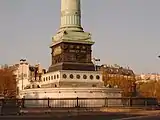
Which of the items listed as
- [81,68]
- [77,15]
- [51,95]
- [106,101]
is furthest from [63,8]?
[106,101]

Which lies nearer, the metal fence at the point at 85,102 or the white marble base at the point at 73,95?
the metal fence at the point at 85,102

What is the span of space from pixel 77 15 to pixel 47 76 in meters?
9.71

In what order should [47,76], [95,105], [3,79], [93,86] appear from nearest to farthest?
[95,105]
[93,86]
[47,76]
[3,79]

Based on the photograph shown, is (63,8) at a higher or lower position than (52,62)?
higher

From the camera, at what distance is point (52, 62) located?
52250 millimetres

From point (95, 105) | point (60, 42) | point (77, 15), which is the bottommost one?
point (95, 105)

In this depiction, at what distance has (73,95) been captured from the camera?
4350 centimetres

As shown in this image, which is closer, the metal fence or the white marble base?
the metal fence

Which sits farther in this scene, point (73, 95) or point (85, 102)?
point (73, 95)

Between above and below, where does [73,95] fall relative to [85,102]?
above

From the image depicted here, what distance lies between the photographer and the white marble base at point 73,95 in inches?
1569

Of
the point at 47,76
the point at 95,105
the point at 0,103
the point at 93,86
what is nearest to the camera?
the point at 0,103

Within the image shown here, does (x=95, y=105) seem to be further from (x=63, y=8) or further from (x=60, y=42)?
(x=63, y=8)

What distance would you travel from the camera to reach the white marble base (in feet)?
131
